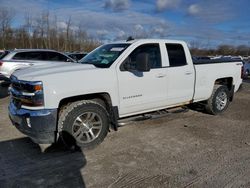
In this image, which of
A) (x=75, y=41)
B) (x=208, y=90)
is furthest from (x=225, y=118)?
(x=75, y=41)

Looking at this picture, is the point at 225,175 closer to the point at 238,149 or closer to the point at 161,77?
the point at 238,149

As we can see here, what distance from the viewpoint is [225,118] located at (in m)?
6.41

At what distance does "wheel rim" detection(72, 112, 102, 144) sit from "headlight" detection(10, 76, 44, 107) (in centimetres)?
73

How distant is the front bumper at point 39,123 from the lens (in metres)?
3.75

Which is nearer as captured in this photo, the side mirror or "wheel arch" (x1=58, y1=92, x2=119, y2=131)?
"wheel arch" (x1=58, y1=92, x2=119, y2=131)

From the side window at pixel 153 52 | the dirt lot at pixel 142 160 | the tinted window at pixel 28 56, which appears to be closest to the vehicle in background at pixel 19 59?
the tinted window at pixel 28 56

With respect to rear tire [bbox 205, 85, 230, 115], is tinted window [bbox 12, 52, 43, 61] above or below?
above

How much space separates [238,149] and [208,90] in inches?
80.2

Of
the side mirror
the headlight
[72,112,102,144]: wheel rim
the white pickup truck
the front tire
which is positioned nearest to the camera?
the headlight

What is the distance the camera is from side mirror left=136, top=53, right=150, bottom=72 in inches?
172

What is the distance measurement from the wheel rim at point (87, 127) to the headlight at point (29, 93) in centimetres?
73

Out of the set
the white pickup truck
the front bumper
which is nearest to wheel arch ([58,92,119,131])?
the white pickup truck

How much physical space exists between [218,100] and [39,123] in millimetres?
4745

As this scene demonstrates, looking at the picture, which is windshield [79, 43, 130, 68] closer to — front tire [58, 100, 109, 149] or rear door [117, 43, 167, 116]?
rear door [117, 43, 167, 116]
